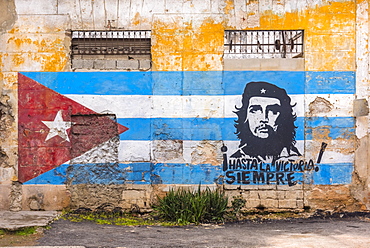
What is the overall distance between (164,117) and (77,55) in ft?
6.22

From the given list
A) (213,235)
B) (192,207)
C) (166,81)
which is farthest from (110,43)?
(213,235)

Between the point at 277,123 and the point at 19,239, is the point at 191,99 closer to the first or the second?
the point at 277,123

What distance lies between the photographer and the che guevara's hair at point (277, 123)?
6832mm

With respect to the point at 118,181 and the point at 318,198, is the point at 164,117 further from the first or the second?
the point at 318,198

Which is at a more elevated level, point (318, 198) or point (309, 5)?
point (309, 5)

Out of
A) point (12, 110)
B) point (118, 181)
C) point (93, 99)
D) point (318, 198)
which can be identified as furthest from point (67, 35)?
Result: point (318, 198)

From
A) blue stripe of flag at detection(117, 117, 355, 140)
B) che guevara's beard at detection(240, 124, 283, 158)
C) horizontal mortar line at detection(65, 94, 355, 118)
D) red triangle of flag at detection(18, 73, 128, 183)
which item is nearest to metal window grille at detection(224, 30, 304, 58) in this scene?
horizontal mortar line at detection(65, 94, 355, 118)

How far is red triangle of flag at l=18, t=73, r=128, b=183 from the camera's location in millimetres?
6828

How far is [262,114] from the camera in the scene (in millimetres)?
6859

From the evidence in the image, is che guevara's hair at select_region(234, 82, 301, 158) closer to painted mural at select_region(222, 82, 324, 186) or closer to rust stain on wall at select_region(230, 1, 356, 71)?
painted mural at select_region(222, 82, 324, 186)

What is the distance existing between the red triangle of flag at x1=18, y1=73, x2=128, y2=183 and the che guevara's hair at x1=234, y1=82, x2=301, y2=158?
2.04m

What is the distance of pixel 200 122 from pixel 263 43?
5.82 feet

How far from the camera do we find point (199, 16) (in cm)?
682

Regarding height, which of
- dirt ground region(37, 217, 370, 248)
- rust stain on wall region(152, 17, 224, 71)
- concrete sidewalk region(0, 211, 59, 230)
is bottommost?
dirt ground region(37, 217, 370, 248)
